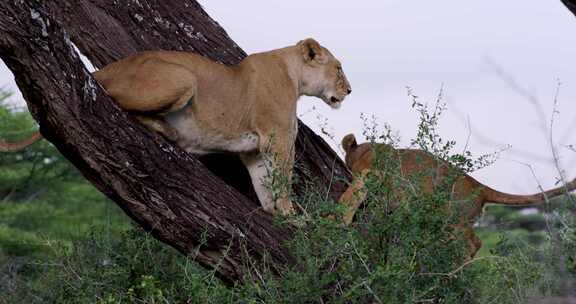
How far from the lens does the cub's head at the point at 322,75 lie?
7.29 meters

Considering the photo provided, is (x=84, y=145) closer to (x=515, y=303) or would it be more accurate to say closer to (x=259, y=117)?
(x=259, y=117)

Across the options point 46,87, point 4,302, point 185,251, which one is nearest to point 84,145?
point 46,87

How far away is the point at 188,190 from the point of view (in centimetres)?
579

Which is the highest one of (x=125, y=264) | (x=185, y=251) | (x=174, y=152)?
(x=174, y=152)

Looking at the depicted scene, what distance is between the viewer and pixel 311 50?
7.31 meters

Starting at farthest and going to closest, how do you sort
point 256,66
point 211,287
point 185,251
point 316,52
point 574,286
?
point 316,52, point 256,66, point 185,251, point 211,287, point 574,286

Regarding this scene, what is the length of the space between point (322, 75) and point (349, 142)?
3.29 feet

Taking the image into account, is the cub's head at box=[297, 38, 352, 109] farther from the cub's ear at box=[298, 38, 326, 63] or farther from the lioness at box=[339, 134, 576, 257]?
the lioness at box=[339, 134, 576, 257]

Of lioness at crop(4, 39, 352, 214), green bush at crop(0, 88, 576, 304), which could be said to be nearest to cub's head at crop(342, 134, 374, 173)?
lioness at crop(4, 39, 352, 214)

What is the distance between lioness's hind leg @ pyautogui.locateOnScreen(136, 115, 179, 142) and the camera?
599cm

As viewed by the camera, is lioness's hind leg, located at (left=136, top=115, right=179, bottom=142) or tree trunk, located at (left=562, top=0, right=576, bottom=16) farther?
lioness's hind leg, located at (left=136, top=115, right=179, bottom=142)

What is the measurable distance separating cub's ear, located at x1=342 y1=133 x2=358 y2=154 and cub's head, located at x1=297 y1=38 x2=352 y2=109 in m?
0.76

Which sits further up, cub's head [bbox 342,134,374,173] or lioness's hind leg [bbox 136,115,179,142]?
cub's head [bbox 342,134,374,173]

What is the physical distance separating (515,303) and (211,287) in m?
1.46
